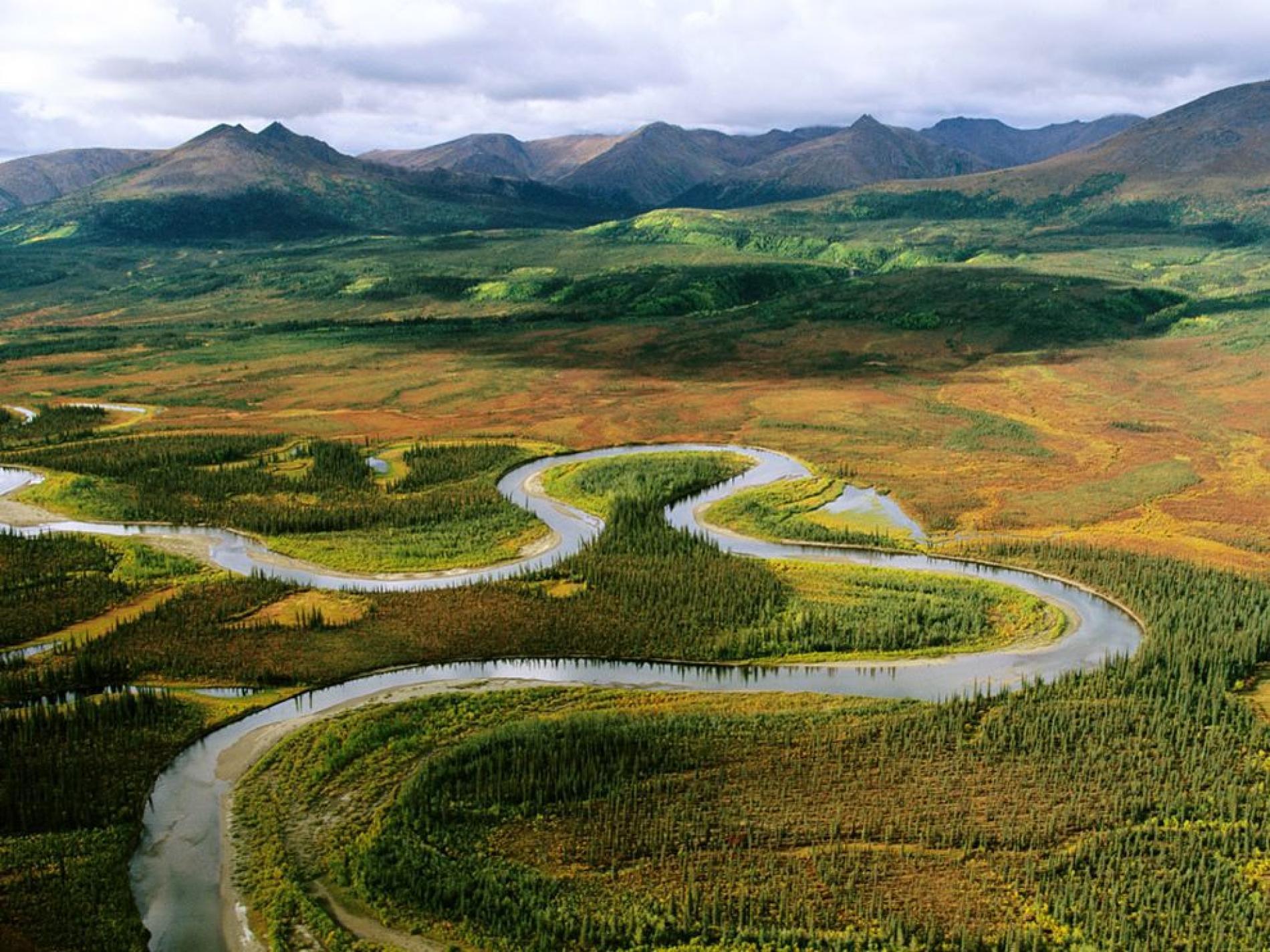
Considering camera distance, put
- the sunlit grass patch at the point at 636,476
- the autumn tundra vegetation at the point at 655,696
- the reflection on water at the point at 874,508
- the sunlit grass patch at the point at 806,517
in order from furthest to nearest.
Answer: the sunlit grass patch at the point at 636,476 < the reflection on water at the point at 874,508 < the sunlit grass patch at the point at 806,517 < the autumn tundra vegetation at the point at 655,696

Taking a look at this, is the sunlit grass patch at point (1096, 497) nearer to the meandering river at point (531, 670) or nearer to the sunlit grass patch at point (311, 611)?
the meandering river at point (531, 670)

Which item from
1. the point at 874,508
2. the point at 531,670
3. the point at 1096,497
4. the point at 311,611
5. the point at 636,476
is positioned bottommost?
the point at 531,670

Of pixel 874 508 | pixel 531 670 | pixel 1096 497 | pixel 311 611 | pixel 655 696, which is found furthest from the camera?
pixel 1096 497

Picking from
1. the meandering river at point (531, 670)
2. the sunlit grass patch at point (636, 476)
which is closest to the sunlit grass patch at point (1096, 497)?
the meandering river at point (531, 670)

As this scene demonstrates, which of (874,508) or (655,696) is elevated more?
(874,508)

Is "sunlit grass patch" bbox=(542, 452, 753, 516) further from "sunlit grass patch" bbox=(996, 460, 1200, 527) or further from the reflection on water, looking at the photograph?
"sunlit grass patch" bbox=(996, 460, 1200, 527)

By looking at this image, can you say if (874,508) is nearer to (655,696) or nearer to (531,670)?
(655,696)

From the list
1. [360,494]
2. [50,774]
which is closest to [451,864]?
[50,774]

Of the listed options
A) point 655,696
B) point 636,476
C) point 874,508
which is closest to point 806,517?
point 874,508

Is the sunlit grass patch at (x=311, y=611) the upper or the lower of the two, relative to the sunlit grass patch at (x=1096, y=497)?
upper

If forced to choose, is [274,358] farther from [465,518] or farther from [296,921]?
[296,921]
